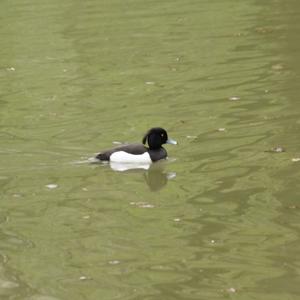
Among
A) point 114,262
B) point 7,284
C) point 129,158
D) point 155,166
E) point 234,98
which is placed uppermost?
point 7,284

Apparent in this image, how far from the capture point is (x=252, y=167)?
13.1 metres

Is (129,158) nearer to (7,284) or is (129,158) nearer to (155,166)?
(155,166)

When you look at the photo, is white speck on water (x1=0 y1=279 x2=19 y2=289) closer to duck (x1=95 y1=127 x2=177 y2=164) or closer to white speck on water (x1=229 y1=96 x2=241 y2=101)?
duck (x1=95 y1=127 x2=177 y2=164)

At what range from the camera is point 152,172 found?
45.5ft

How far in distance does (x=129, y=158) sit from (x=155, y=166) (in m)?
0.35

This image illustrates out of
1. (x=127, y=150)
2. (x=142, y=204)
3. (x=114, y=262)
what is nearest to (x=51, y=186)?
(x=142, y=204)

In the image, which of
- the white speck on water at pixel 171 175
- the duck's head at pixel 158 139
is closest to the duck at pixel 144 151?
the duck's head at pixel 158 139

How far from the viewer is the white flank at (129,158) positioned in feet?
46.0

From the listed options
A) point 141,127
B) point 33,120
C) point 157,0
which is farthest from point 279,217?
point 157,0

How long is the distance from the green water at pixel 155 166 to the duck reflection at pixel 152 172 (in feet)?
0.16

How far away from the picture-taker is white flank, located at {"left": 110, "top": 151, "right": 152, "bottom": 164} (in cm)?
1401

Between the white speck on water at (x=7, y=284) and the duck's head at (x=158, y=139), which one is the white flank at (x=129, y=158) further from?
the white speck on water at (x=7, y=284)

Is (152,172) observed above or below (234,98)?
above

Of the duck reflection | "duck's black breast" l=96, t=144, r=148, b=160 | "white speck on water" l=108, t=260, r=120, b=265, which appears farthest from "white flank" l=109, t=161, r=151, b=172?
"white speck on water" l=108, t=260, r=120, b=265
